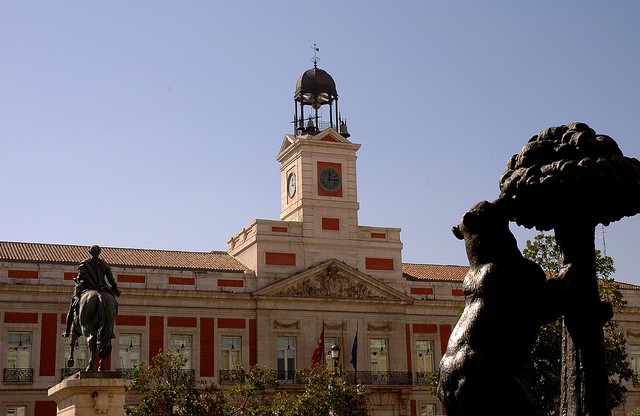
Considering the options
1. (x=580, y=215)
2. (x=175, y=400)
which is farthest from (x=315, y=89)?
(x=580, y=215)

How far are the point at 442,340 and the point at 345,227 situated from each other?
265 inches

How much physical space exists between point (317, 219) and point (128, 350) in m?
10.3

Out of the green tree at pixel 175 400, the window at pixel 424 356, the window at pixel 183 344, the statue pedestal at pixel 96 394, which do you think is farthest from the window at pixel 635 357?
the statue pedestal at pixel 96 394

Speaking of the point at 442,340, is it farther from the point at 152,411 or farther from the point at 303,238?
the point at 152,411

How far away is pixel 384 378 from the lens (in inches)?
1800

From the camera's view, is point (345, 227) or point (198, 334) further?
point (345, 227)

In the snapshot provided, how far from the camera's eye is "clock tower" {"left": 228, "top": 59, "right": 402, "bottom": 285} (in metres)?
46.0

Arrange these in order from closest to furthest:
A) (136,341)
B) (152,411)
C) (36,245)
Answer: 1. (152,411)
2. (136,341)
3. (36,245)

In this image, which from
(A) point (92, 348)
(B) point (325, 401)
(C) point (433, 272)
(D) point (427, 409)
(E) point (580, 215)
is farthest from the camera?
(C) point (433, 272)

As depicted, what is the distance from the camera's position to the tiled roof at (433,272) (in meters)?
50.8

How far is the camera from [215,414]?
97.2ft

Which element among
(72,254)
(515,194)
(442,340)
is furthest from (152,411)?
(515,194)

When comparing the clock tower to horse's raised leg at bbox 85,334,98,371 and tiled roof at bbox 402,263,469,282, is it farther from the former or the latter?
horse's raised leg at bbox 85,334,98,371

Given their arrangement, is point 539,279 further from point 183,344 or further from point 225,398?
point 183,344
